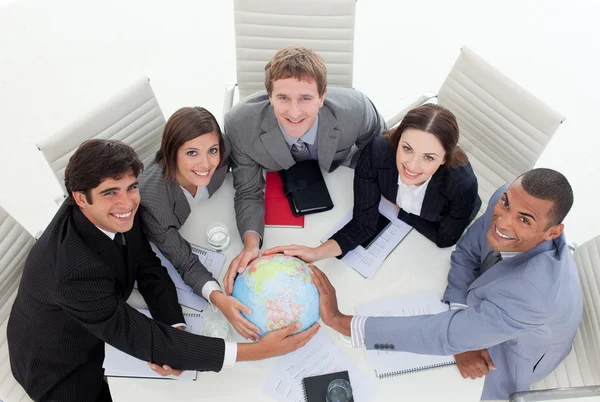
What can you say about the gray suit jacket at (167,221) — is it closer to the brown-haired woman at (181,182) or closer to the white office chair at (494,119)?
the brown-haired woman at (181,182)

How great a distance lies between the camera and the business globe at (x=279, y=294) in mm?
1871

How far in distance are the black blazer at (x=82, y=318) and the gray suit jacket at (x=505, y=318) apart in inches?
32.4

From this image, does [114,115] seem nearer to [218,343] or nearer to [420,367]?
[218,343]

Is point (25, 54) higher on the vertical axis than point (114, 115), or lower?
lower

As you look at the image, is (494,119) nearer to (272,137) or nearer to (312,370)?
(272,137)

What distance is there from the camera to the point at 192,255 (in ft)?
7.48

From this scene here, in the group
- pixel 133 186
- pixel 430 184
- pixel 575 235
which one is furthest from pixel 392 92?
pixel 133 186

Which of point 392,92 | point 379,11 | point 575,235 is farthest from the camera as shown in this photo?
point 379,11

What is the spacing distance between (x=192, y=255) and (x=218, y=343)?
1.52 feet

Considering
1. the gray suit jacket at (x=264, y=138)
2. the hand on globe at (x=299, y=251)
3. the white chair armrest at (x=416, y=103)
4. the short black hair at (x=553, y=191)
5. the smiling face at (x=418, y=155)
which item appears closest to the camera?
the short black hair at (x=553, y=191)

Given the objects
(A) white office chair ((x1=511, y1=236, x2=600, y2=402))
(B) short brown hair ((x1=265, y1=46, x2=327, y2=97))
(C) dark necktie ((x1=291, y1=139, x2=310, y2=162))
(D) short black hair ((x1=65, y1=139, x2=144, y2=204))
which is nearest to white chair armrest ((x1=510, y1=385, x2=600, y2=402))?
(A) white office chair ((x1=511, y1=236, x2=600, y2=402))

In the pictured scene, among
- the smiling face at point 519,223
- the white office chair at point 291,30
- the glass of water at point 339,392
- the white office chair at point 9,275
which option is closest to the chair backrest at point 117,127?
the white office chair at point 9,275

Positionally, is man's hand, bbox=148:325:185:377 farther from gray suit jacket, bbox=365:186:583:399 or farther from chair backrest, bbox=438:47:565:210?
chair backrest, bbox=438:47:565:210

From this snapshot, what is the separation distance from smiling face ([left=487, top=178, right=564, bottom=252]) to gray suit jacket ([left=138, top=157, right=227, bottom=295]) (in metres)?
1.22
